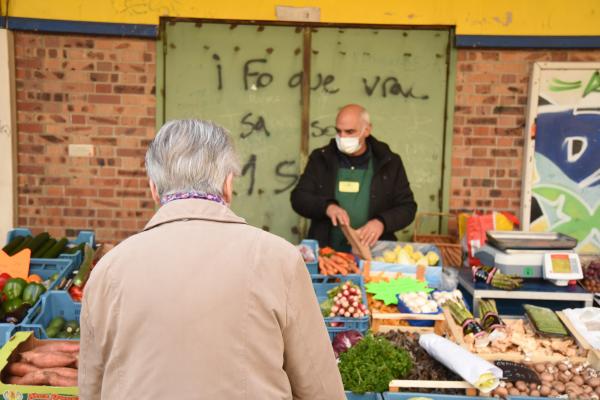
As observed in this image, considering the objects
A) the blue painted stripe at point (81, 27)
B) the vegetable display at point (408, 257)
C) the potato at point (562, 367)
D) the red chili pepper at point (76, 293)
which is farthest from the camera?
the blue painted stripe at point (81, 27)

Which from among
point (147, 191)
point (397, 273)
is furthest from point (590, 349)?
point (147, 191)

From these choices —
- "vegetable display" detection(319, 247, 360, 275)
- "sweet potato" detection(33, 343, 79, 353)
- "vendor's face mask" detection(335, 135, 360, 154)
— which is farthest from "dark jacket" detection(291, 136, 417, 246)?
"sweet potato" detection(33, 343, 79, 353)

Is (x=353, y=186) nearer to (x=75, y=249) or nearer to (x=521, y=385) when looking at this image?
(x=75, y=249)

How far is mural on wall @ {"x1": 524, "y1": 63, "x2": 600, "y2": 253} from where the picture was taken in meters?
6.26

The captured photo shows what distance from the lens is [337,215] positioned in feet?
16.0

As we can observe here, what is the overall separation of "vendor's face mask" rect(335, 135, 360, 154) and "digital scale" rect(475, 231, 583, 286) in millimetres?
1307

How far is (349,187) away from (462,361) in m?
2.32

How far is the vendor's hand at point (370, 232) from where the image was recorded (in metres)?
4.78

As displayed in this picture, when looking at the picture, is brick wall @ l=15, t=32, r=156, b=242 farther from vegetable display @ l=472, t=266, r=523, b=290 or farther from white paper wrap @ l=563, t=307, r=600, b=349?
white paper wrap @ l=563, t=307, r=600, b=349

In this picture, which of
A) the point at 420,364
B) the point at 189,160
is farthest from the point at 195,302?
the point at 420,364

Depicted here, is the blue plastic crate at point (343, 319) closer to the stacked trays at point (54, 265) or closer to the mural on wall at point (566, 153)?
the stacked trays at point (54, 265)

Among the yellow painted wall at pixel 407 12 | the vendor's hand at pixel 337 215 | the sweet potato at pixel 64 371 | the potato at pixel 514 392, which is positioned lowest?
the potato at pixel 514 392

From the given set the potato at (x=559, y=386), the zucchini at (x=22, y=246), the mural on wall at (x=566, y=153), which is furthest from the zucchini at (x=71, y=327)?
the mural on wall at (x=566, y=153)

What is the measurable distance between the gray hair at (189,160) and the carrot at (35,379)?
157 centimetres
